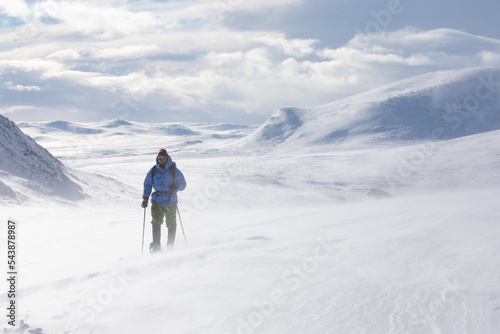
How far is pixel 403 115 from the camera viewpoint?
128 metres

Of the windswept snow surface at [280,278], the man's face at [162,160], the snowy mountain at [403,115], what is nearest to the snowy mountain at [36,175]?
the windswept snow surface at [280,278]

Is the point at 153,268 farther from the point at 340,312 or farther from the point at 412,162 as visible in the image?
the point at 412,162

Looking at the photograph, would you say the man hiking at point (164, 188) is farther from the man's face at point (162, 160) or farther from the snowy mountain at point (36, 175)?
the snowy mountain at point (36, 175)

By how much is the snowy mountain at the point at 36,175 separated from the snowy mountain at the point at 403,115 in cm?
9530

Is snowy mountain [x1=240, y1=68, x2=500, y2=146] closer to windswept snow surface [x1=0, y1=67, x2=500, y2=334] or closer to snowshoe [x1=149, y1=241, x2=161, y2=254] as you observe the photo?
windswept snow surface [x1=0, y1=67, x2=500, y2=334]

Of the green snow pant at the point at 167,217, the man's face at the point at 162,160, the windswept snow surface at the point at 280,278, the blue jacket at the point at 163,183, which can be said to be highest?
the man's face at the point at 162,160

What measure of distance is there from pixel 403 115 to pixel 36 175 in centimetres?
12306

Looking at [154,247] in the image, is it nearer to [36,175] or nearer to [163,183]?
[163,183]

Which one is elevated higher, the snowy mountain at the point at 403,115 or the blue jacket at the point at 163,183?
the snowy mountain at the point at 403,115

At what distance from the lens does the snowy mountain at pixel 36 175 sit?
21344 millimetres

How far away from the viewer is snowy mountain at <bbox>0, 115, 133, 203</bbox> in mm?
21344

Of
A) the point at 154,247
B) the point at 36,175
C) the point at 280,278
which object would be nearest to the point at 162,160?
the point at 154,247

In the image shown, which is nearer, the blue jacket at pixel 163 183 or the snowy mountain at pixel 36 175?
the blue jacket at pixel 163 183

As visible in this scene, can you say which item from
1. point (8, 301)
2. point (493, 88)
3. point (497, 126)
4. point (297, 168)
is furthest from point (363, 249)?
point (493, 88)
